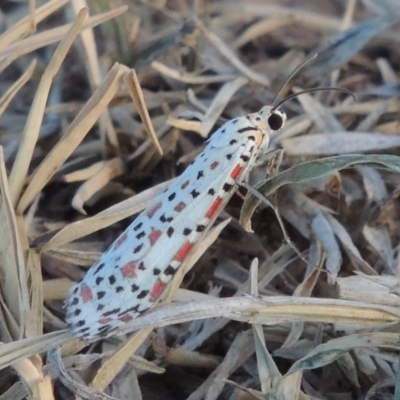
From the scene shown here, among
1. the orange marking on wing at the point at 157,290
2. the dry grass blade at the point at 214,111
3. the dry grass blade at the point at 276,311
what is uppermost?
the dry grass blade at the point at 214,111

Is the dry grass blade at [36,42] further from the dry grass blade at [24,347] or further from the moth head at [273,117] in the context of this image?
the dry grass blade at [24,347]

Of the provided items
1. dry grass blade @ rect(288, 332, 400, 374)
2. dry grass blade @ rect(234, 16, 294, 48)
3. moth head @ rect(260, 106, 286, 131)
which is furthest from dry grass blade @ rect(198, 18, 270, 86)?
dry grass blade @ rect(288, 332, 400, 374)

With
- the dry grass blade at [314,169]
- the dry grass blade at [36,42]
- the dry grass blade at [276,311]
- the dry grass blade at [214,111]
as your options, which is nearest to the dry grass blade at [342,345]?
the dry grass blade at [276,311]

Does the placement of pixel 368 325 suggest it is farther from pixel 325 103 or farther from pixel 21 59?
pixel 21 59

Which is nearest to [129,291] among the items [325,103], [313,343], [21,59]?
[313,343]

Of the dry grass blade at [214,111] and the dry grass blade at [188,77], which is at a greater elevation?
the dry grass blade at [188,77]

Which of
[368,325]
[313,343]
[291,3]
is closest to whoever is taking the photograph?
[368,325]

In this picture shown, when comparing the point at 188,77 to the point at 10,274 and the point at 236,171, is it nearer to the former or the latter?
the point at 236,171
